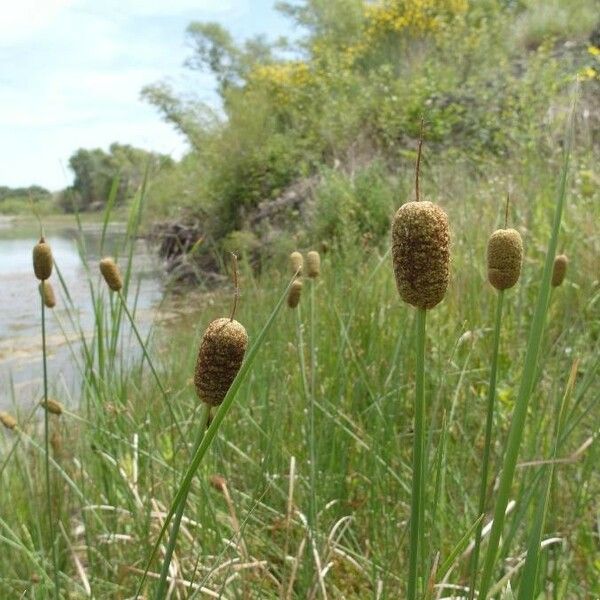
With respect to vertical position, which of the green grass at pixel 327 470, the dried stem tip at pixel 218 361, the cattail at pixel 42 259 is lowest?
the green grass at pixel 327 470

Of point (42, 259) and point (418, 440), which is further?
point (42, 259)

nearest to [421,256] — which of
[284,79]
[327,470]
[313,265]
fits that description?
[313,265]

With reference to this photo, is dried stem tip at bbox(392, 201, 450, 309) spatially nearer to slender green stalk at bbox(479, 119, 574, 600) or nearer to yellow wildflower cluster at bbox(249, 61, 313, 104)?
slender green stalk at bbox(479, 119, 574, 600)

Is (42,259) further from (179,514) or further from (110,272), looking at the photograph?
(179,514)

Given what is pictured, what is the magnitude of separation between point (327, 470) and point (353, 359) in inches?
10.6

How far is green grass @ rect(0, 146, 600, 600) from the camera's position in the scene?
2.42 ft

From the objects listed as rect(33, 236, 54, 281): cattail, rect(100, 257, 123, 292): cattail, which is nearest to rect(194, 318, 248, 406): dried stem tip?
rect(33, 236, 54, 281): cattail

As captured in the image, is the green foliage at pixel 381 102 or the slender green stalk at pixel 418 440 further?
the green foliage at pixel 381 102

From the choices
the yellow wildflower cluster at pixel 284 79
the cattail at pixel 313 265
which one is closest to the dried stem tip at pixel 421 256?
the cattail at pixel 313 265

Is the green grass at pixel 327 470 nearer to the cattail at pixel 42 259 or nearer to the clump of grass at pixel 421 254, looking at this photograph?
the clump of grass at pixel 421 254

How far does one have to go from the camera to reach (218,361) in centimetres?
34

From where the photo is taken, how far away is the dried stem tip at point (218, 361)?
1.12 ft

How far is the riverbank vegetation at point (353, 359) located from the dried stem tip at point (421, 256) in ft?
0.15

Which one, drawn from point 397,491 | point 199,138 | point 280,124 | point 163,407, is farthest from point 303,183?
point 397,491
